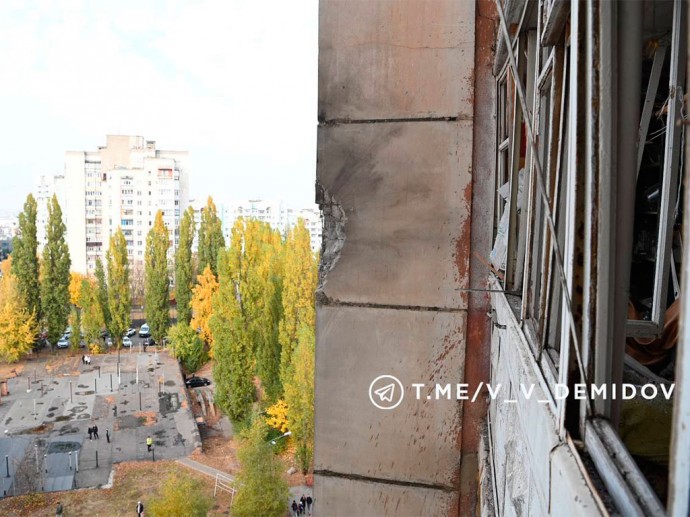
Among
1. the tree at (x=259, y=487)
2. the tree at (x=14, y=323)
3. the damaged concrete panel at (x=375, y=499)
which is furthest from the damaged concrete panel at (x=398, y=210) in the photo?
the tree at (x=14, y=323)

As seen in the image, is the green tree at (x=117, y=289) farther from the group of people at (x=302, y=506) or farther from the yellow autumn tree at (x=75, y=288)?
the group of people at (x=302, y=506)

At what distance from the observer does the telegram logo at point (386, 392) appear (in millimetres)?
2515

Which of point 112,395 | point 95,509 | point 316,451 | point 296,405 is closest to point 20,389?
point 112,395

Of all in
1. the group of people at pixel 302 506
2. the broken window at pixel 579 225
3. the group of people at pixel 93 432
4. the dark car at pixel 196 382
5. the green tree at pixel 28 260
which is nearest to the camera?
the broken window at pixel 579 225

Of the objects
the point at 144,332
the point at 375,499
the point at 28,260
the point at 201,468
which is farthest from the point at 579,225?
the point at 144,332

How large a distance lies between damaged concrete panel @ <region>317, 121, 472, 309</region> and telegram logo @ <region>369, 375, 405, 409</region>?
35 cm

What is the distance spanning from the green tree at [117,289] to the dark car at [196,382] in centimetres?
488

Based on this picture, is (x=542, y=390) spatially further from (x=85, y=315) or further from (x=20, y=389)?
(x=85, y=315)

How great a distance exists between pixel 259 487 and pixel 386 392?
1088 cm

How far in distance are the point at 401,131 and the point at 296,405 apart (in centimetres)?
1375

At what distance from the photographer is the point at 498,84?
2334 mm

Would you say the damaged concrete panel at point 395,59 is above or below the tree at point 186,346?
above

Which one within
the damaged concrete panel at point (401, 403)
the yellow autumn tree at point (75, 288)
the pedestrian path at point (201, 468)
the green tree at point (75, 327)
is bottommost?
the pedestrian path at point (201, 468)

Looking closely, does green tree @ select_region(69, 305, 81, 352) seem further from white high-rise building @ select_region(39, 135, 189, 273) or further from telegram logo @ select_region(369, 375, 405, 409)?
telegram logo @ select_region(369, 375, 405, 409)
